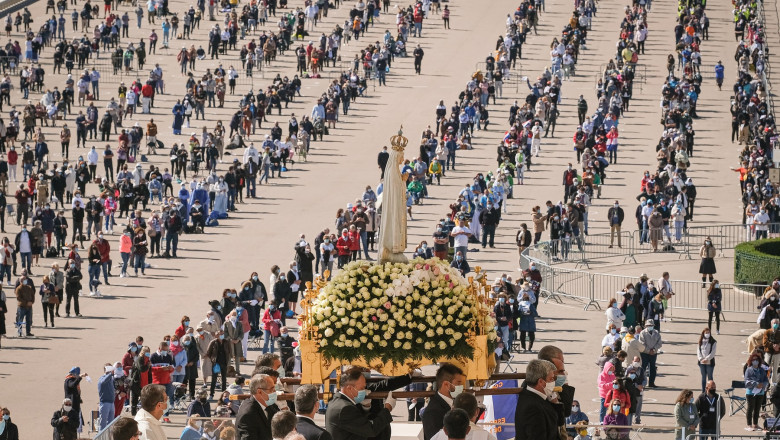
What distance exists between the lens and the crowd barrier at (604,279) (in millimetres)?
39438

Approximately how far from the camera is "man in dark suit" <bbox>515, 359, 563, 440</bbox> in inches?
560

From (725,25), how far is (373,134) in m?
21.8

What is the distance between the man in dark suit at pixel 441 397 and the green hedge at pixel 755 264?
1019 inches

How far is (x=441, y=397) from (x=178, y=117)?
42.0 m

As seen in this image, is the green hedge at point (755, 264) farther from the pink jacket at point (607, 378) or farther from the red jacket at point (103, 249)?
the red jacket at point (103, 249)

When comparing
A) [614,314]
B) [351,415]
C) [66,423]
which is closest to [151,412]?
[351,415]

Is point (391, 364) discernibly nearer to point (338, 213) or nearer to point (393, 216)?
point (393, 216)

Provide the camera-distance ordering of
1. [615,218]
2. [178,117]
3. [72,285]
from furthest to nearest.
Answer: [178,117], [615,218], [72,285]

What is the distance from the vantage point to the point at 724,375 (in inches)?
1313

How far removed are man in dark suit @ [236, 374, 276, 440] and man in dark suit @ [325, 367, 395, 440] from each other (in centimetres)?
63

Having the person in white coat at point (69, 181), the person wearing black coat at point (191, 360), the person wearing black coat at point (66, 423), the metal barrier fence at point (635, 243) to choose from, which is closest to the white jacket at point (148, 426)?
the person wearing black coat at point (66, 423)

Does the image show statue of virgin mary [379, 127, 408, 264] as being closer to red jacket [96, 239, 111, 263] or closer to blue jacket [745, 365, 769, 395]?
blue jacket [745, 365, 769, 395]

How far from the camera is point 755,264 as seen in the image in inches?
1598

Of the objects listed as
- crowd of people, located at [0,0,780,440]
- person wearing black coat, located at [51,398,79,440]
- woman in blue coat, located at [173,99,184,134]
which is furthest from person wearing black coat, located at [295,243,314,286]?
woman in blue coat, located at [173,99,184,134]
